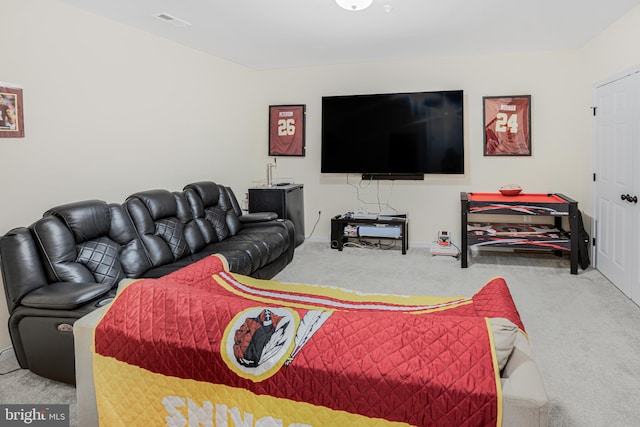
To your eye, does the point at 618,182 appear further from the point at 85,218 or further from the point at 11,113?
the point at 11,113

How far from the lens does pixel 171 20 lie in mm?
3920

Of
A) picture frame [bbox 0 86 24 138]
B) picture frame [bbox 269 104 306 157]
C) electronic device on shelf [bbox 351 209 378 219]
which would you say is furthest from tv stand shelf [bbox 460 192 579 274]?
picture frame [bbox 0 86 24 138]

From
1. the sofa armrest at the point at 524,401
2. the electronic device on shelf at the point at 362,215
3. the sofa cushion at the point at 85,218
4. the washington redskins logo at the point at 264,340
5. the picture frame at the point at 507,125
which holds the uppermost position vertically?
the picture frame at the point at 507,125

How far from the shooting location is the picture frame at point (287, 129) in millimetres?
6191

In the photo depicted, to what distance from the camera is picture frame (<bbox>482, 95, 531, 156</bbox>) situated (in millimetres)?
5355

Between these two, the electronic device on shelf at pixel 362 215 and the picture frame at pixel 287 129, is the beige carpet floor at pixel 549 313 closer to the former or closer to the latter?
the electronic device on shelf at pixel 362 215

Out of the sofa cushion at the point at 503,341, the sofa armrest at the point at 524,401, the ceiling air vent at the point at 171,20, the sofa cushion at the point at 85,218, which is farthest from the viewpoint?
the ceiling air vent at the point at 171,20

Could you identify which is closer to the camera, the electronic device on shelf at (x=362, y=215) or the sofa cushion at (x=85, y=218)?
the sofa cushion at (x=85, y=218)

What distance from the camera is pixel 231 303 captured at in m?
1.45

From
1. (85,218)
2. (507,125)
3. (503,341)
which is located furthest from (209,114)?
(503,341)

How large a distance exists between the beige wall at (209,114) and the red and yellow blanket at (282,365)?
207 centimetres

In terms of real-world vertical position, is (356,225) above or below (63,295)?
above
